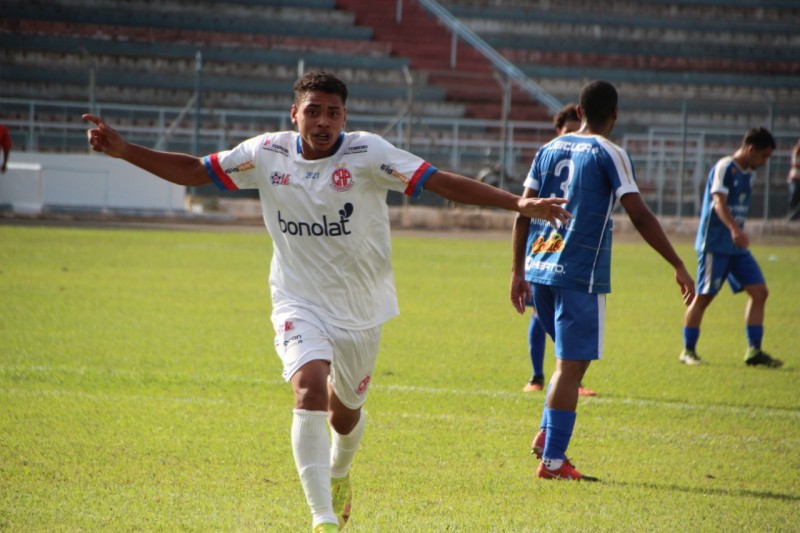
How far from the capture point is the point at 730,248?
9.88m

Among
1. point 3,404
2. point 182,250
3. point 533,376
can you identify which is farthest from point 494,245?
point 3,404

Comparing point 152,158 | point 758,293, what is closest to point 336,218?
point 152,158

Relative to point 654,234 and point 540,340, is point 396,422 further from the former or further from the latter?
point 654,234

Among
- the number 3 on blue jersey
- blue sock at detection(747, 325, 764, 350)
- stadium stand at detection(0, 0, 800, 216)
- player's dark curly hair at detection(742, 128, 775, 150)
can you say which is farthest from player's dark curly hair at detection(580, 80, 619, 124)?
stadium stand at detection(0, 0, 800, 216)

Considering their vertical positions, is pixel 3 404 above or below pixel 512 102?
below

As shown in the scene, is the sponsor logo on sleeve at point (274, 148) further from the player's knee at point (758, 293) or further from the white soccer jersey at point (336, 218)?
the player's knee at point (758, 293)

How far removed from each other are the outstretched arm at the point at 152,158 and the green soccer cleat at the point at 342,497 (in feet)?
4.93

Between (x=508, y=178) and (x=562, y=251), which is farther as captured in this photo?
(x=508, y=178)

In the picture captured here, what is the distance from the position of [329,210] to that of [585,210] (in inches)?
69.8

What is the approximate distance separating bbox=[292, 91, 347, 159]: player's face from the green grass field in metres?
1.67

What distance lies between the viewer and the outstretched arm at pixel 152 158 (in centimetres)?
476

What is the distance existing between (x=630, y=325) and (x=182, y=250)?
890 cm

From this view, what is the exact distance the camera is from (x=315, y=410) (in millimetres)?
4422

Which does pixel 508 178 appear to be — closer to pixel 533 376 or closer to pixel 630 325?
pixel 630 325
